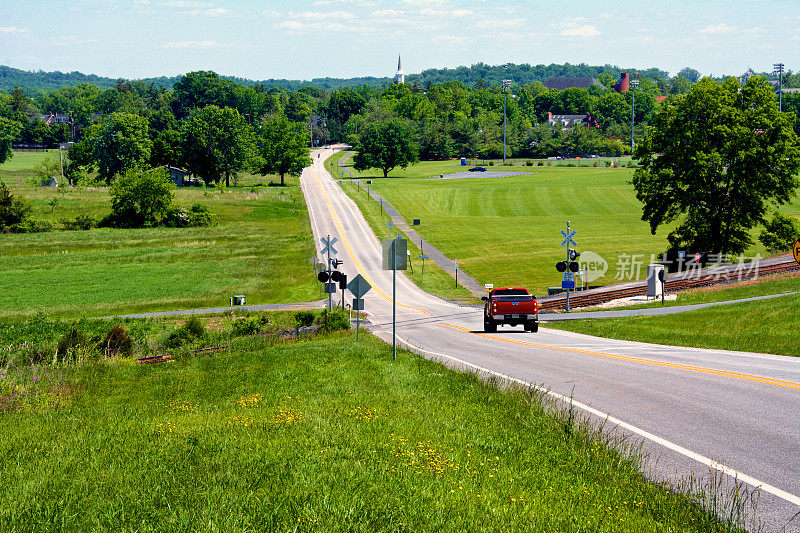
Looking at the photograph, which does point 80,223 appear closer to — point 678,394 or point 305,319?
point 305,319

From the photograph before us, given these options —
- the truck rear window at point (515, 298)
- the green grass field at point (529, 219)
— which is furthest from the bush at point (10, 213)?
the truck rear window at point (515, 298)

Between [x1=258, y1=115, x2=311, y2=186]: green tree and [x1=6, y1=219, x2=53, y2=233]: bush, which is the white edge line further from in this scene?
[x1=258, y1=115, x2=311, y2=186]: green tree

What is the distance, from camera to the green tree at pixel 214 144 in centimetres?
13188

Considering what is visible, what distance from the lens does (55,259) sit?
65.2 metres

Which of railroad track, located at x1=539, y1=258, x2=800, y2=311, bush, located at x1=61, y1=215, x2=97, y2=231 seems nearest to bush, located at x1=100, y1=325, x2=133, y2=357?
railroad track, located at x1=539, y1=258, x2=800, y2=311

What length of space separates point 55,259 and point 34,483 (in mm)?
65807

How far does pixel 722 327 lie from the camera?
85.7 ft

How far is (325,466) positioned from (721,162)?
48548 mm

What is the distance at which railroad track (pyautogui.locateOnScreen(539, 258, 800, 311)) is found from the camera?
42.9 metres

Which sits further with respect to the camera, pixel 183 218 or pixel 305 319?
pixel 183 218

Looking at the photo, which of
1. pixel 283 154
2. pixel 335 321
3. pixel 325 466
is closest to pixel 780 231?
pixel 335 321

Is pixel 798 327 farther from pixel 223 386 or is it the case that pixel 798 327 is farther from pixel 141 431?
pixel 141 431

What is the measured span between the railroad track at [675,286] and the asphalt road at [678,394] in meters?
13.9

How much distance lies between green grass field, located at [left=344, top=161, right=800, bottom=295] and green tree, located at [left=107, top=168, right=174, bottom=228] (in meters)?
34.6
